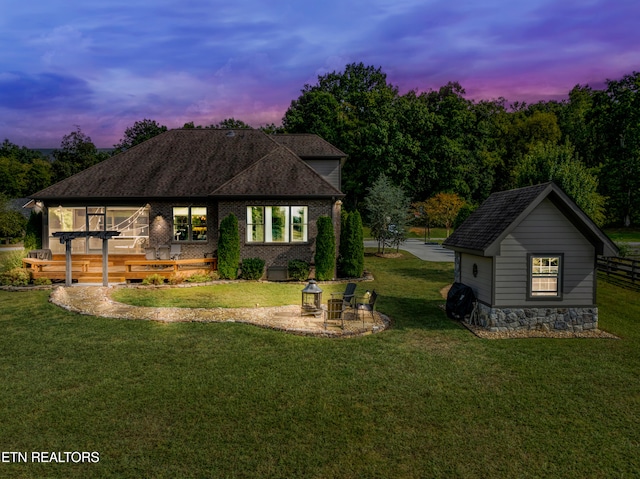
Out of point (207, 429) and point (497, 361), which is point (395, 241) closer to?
point (497, 361)

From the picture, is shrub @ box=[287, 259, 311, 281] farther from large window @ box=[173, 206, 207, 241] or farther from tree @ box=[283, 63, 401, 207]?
tree @ box=[283, 63, 401, 207]

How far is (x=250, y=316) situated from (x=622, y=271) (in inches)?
805

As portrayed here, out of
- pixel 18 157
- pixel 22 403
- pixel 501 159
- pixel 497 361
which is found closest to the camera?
pixel 22 403

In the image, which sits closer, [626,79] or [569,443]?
[569,443]

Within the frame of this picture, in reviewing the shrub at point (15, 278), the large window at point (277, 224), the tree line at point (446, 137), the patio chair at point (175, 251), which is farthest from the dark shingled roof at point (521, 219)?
the tree line at point (446, 137)

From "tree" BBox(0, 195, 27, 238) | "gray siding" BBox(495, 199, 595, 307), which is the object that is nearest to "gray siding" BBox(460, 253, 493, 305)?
"gray siding" BBox(495, 199, 595, 307)

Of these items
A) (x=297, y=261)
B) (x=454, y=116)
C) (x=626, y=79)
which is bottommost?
(x=297, y=261)

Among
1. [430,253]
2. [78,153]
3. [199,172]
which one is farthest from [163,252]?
[78,153]

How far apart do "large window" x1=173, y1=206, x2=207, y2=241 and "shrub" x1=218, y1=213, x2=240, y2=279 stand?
298 cm

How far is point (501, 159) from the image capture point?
210 ft

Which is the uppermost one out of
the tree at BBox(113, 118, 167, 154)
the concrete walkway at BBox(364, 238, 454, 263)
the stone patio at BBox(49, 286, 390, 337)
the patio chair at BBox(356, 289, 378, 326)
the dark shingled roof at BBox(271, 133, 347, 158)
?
the tree at BBox(113, 118, 167, 154)

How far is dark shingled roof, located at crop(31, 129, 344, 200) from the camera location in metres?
21.8

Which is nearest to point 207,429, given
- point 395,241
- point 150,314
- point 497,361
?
point 497,361

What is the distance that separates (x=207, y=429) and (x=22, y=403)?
3.48 meters
